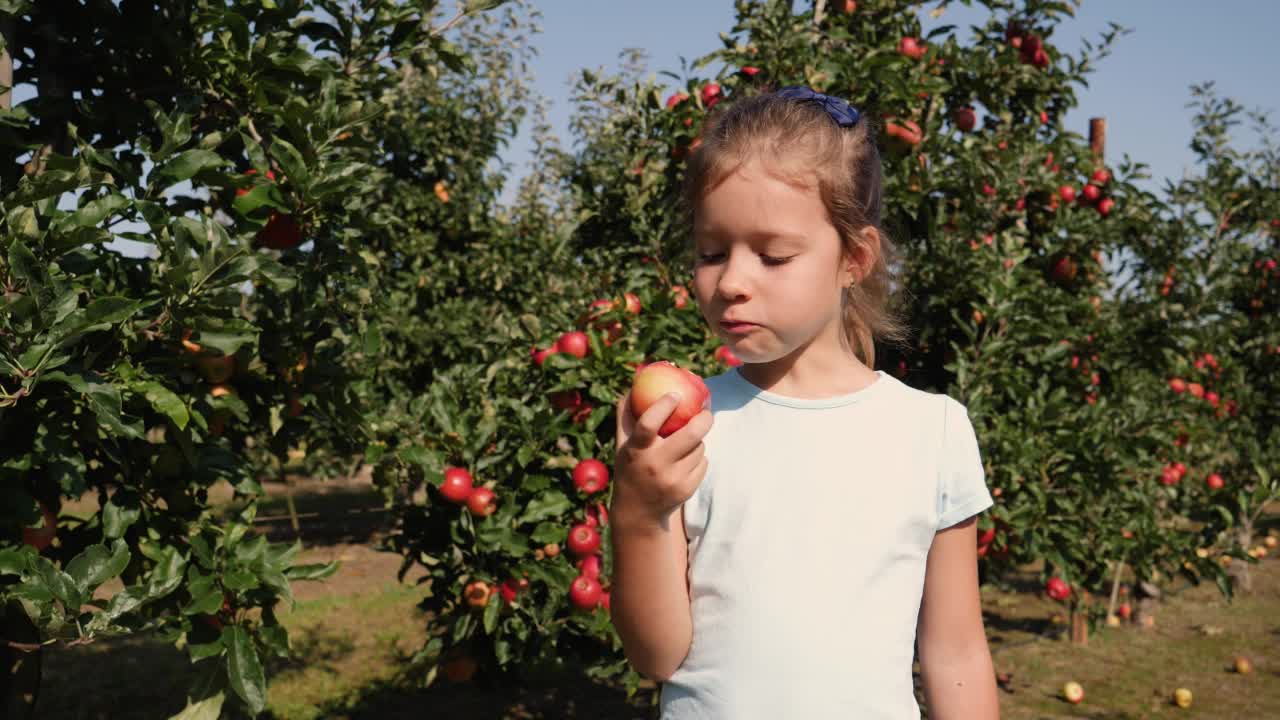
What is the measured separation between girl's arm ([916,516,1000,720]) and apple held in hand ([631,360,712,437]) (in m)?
0.41

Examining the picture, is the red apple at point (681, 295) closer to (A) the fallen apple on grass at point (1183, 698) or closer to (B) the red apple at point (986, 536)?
(B) the red apple at point (986, 536)

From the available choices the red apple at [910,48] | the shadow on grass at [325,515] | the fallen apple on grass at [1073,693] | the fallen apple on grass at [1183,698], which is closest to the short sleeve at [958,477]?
the red apple at [910,48]

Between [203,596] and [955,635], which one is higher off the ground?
[955,635]

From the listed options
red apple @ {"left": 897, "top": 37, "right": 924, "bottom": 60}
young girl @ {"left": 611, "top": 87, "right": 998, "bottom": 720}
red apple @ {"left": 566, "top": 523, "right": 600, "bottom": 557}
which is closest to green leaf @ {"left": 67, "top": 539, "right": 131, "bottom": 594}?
young girl @ {"left": 611, "top": 87, "right": 998, "bottom": 720}

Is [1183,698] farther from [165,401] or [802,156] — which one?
[165,401]

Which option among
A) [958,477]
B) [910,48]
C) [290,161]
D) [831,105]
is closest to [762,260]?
[831,105]

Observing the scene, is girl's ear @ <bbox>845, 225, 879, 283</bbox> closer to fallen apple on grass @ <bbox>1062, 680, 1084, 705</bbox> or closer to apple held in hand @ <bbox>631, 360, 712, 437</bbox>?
apple held in hand @ <bbox>631, 360, 712, 437</bbox>

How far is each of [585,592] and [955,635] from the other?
1944 mm

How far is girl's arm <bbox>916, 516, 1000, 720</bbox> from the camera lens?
4.33 feet

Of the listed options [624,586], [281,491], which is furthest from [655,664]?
[281,491]

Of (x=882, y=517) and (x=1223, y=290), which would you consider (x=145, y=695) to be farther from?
(x=1223, y=290)

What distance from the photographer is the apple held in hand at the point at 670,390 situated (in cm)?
119

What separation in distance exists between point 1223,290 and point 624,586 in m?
5.60

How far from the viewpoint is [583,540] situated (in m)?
3.23
